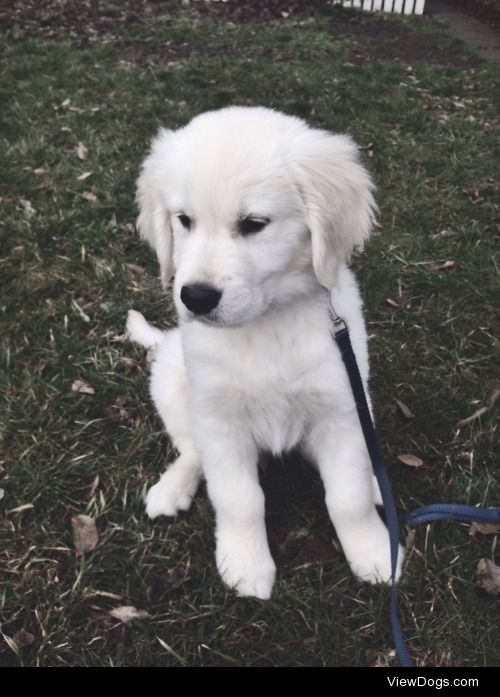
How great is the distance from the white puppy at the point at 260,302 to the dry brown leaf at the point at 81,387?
72cm

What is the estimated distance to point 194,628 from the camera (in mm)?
1896

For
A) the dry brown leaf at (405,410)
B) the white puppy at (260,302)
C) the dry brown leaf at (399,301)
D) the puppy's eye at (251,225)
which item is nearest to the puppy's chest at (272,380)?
the white puppy at (260,302)

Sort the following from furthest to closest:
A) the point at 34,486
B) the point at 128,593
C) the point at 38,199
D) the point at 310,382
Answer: the point at 38,199, the point at 34,486, the point at 128,593, the point at 310,382

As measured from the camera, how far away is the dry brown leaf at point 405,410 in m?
2.58

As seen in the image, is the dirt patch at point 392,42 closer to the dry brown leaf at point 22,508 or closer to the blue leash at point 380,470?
the blue leash at point 380,470

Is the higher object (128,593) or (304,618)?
(304,618)

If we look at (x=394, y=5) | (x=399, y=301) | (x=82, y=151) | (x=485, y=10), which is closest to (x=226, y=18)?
(x=394, y=5)

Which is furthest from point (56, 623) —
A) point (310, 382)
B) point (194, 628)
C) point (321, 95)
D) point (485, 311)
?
point (321, 95)

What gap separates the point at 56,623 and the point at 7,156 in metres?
3.66

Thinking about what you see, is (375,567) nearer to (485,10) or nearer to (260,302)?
(260,302)

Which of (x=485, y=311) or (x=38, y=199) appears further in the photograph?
(x=38, y=199)
